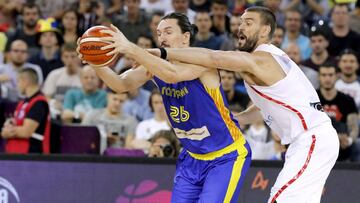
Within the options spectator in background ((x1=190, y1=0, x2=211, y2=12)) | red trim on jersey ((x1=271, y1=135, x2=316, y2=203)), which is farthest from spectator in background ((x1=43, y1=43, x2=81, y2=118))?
red trim on jersey ((x1=271, y1=135, x2=316, y2=203))

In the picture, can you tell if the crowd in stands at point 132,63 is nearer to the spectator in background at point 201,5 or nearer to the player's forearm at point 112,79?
the spectator in background at point 201,5

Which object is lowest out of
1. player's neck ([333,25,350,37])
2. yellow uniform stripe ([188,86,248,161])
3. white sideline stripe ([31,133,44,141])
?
white sideline stripe ([31,133,44,141])

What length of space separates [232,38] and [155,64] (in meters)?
7.38

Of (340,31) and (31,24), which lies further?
(31,24)

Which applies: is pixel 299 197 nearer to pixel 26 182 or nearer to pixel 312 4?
pixel 26 182

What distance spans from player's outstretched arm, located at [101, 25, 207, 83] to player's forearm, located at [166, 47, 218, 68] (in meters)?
0.08

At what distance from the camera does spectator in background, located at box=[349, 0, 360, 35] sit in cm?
1499

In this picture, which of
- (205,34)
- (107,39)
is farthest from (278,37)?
(107,39)

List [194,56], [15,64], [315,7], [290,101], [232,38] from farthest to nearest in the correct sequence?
[315,7]
[232,38]
[15,64]
[290,101]
[194,56]

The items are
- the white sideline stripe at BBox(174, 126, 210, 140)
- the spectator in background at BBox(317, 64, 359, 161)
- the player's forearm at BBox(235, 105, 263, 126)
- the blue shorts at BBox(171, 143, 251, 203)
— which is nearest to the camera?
the blue shorts at BBox(171, 143, 251, 203)

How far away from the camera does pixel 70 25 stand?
15.6m

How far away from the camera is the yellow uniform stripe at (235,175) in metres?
8.12

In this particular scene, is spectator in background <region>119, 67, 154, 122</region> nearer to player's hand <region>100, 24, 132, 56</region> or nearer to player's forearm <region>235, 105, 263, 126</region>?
player's forearm <region>235, 105, 263, 126</region>

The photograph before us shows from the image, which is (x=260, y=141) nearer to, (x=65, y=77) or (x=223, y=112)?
(x=65, y=77)
